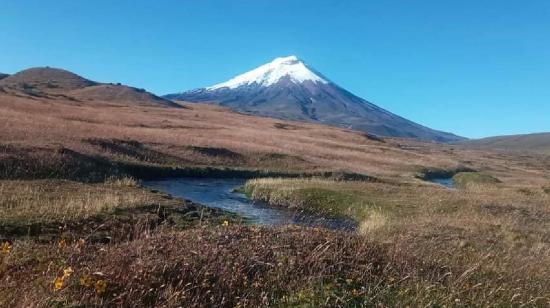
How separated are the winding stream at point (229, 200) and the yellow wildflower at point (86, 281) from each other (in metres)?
15.8

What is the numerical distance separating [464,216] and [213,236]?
20.1 meters

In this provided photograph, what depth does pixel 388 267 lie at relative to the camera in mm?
10461

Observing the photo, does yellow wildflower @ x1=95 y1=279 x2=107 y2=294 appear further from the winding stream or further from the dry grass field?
the winding stream

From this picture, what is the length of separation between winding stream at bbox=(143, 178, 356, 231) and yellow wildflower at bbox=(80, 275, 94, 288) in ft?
51.8

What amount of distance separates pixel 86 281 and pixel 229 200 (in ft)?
79.6

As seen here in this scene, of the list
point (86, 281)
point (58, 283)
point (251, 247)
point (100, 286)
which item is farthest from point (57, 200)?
point (58, 283)

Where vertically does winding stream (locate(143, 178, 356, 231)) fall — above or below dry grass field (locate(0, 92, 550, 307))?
below

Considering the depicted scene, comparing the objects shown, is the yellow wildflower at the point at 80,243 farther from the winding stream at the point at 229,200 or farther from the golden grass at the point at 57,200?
the winding stream at the point at 229,200

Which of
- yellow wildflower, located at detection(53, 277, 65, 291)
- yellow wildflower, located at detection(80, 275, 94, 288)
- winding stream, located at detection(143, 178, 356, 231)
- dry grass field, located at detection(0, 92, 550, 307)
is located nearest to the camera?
yellow wildflower, located at detection(53, 277, 65, 291)

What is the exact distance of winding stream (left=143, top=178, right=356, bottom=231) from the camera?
1023 inches

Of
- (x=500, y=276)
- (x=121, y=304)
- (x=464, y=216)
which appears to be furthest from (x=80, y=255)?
(x=464, y=216)

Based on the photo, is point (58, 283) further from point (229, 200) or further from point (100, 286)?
point (229, 200)

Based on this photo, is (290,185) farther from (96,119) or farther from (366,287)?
(96,119)

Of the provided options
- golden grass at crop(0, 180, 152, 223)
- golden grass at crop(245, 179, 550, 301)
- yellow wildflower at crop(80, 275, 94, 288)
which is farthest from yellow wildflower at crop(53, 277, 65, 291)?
golden grass at crop(0, 180, 152, 223)
